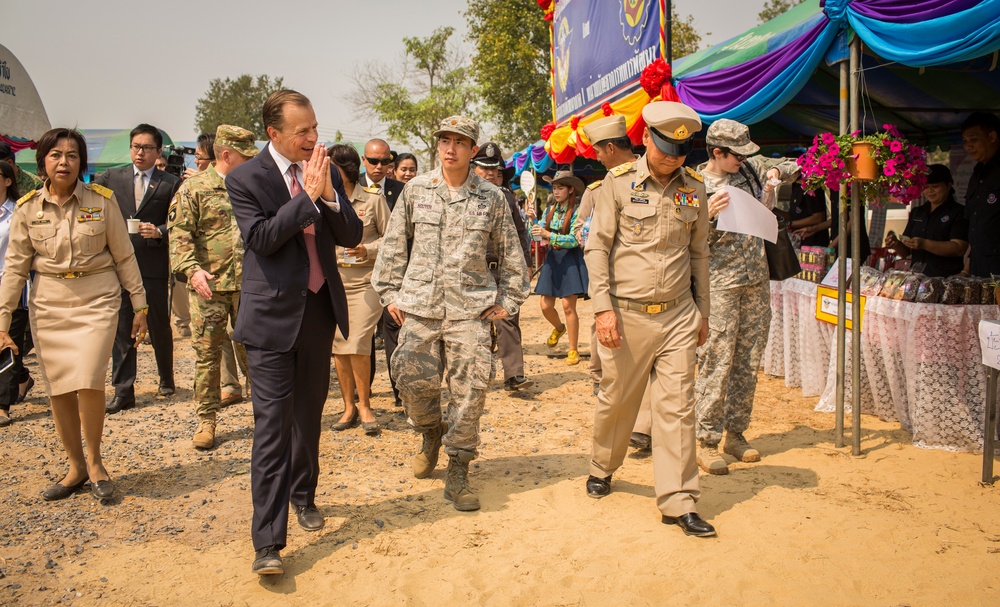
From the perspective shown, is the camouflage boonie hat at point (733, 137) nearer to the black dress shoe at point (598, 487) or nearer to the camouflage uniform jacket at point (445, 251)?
the camouflage uniform jacket at point (445, 251)

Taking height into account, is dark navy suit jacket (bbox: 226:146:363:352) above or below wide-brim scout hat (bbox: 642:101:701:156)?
below

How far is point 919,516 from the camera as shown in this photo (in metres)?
4.08

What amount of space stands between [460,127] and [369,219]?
193cm

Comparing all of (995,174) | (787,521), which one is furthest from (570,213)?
(787,521)

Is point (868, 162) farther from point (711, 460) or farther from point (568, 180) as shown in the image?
point (568, 180)

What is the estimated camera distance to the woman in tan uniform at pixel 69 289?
171 inches

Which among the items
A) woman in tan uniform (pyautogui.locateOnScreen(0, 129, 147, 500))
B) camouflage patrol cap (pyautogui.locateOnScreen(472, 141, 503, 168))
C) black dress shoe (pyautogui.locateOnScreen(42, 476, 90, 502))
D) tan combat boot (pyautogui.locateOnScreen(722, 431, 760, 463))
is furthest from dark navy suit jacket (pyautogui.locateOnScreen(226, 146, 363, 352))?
tan combat boot (pyautogui.locateOnScreen(722, 431, 760, 463))

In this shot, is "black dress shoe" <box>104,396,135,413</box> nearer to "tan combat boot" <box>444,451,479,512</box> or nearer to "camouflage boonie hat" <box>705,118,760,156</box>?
"tan combat boot" <box>444,451,479,512</box>

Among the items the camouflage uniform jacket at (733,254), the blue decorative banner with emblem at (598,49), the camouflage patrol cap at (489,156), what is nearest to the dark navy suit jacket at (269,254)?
the camouflage uniform jacket at (733,254)

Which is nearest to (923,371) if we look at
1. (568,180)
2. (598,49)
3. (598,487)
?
(598,487)

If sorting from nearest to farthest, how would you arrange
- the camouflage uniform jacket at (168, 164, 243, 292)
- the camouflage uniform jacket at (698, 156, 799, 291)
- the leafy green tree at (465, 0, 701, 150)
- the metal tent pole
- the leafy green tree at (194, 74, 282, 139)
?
the camouflage uniform jacket at (698, 156, 799, 291), the metal tent pole, the camouflage uniform jacket at (168, 164, 243, 292), the leafy green tree at (465, 0, 701, 150), the leafy green tree at (194, 74, 282, 139)

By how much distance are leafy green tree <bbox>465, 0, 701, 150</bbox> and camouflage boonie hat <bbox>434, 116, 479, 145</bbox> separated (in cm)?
2248

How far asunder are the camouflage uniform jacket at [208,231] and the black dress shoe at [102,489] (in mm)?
1578

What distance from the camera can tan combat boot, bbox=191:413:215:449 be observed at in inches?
216
